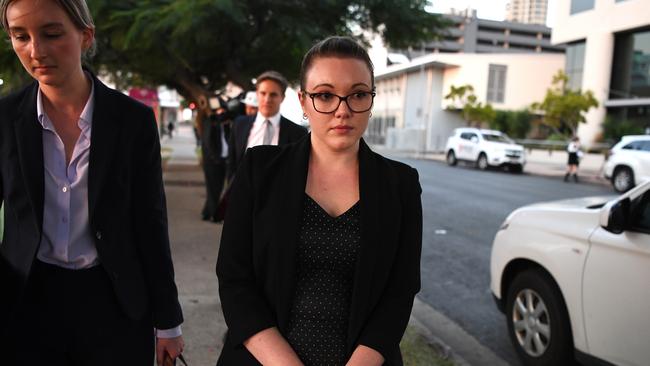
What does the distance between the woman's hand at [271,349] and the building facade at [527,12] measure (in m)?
93.0

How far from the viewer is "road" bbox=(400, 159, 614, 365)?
500 centimetres

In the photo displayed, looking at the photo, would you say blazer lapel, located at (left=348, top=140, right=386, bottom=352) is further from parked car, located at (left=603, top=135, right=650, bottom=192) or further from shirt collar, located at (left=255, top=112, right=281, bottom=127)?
parked car, located at (left=603, top=135, right=650, bottom=192)

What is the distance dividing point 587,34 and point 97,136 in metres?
38.9

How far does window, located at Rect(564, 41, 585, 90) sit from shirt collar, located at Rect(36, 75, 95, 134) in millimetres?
39746

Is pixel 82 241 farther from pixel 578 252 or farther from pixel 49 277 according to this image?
pixel 578 252

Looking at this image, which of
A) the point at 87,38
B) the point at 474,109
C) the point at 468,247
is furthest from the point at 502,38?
the point at 87,38

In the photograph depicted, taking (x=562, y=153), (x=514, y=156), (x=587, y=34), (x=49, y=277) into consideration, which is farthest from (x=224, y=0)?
(x=587, y=34)

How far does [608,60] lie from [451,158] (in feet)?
49.2

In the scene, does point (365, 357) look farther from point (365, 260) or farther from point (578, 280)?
point (578, 280)

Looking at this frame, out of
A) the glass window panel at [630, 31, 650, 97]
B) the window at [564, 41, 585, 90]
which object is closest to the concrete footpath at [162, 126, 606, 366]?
the glass window panel at [630, 31, 650, 97]

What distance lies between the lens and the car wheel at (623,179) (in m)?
16.8

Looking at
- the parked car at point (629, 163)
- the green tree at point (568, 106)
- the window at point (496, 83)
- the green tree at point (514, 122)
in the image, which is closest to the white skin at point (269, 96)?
the parked car at point (629, 163)

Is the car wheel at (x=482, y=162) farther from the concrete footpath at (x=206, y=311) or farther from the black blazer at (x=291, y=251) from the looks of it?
the black blazer at (x=291, y=251)

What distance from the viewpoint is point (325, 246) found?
68.1 inches
